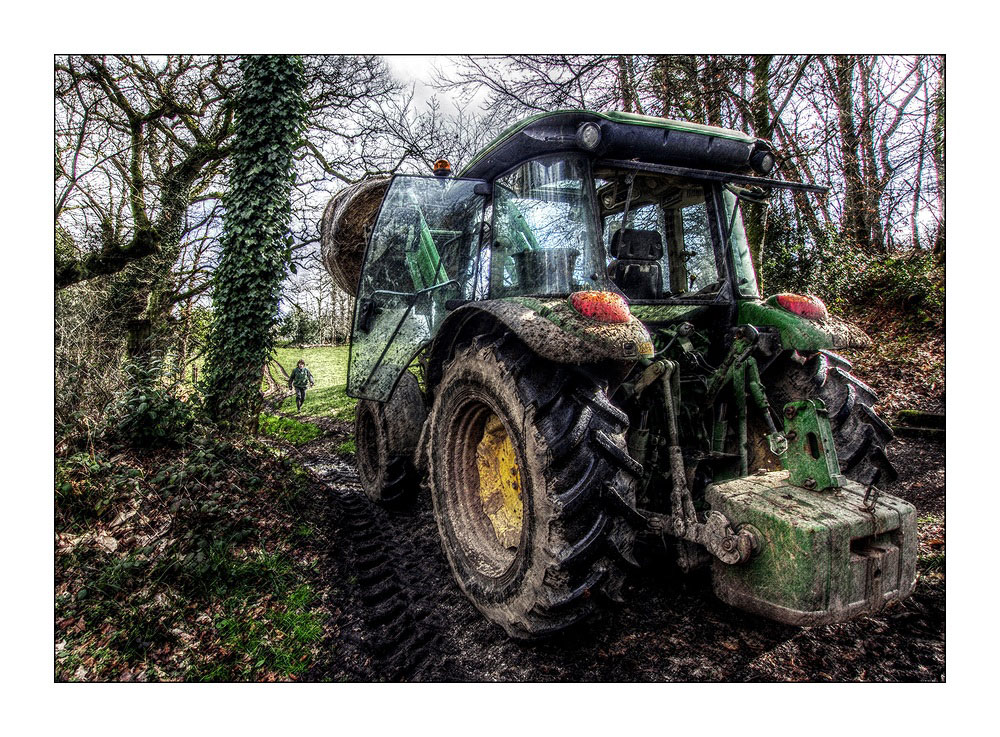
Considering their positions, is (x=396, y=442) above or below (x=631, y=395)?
below

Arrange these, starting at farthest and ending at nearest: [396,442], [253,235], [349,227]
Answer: [253,235]
[349,227]
[396,442]

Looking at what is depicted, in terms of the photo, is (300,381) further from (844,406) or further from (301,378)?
(844,406)

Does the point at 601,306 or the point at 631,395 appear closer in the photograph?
the point at 601,306

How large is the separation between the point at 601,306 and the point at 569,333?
0.20 meters

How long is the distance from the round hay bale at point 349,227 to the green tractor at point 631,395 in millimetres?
1414

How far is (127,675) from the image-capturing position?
2.86m

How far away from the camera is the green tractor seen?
83.4 inches

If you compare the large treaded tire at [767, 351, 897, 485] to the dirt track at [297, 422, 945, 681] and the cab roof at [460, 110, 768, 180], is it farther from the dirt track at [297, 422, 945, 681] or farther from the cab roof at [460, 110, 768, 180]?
Result: the cab roof at [460, 110, 768, 180]

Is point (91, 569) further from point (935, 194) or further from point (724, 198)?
point (935, 194)

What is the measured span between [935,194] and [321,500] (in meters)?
5.72

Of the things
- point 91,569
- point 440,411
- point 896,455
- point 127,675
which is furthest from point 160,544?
point 896,455

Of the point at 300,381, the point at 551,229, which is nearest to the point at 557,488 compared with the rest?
the point at 551,229

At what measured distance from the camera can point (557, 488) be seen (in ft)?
7.30

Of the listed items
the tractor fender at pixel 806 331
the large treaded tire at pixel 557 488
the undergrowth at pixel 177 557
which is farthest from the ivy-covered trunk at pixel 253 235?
the tractor fender at pixel 806 331
